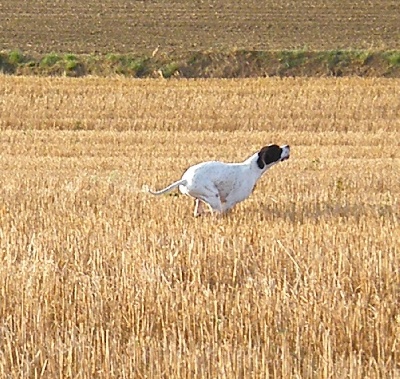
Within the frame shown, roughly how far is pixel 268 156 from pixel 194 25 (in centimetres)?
3400

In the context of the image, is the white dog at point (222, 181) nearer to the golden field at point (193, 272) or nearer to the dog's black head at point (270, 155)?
the dog's black head at point (270, 155)

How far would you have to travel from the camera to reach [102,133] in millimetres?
21125

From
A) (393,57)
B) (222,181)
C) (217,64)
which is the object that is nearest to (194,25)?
(217,64)

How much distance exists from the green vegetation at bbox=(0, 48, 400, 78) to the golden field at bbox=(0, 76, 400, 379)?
62.5 feet

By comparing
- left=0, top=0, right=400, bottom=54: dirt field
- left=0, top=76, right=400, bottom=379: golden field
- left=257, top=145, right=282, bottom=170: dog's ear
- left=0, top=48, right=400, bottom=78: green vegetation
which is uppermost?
A: left=0, top=0, right=400, bottom=54: dirt field

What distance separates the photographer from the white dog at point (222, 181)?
1018cm

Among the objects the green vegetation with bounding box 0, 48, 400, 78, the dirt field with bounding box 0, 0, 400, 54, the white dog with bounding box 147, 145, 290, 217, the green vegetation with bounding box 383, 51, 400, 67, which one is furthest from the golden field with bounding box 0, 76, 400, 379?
the dirt field with bounding box 0, 0, 400, 54

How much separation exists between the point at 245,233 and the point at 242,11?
38.8 meters

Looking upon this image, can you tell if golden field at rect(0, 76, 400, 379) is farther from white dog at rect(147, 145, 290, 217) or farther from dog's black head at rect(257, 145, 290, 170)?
dog's black head at rect(257, 145, 290, 170)

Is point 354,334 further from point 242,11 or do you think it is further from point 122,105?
point 242,11

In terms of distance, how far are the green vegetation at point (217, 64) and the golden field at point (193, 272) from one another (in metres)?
19.1

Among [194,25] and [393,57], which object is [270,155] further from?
[194,25]

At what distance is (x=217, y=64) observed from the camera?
3597 cm

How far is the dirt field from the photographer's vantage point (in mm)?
40438
